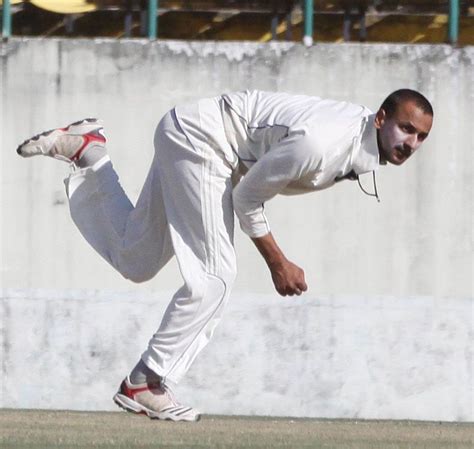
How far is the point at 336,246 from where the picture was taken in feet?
33.5

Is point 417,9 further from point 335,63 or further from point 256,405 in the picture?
point 256,405

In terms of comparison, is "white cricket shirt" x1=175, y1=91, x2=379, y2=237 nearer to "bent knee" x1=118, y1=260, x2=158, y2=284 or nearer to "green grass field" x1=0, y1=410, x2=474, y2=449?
"bent knee" x1=118, y1=260, x2=158, y2=284

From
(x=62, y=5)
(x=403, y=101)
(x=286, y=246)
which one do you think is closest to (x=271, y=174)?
(x=403, y=101)

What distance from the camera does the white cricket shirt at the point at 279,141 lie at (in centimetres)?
640

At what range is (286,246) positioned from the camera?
10188 millimetres

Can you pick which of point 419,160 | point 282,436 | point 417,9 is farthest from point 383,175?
point 282,436

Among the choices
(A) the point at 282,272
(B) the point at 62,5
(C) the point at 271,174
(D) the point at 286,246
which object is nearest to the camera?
(C) the point at 271,174

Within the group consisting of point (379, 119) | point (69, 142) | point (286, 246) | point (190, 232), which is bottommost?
point (286, 246)

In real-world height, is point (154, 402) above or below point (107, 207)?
below

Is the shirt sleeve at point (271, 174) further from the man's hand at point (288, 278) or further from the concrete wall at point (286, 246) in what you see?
the concrete wall at point (286, 246)

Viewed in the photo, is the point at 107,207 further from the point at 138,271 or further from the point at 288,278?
the point at 288,278

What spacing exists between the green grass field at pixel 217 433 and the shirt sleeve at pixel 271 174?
121 centimetres

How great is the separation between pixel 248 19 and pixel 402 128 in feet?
13.9

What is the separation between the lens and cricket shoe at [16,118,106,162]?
24.4 feet
